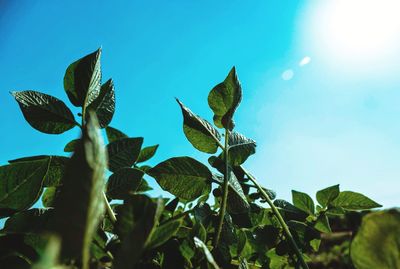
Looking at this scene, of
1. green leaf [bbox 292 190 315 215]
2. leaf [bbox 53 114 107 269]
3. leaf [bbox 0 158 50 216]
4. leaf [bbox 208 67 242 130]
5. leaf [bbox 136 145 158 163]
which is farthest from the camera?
leaf [bbox 136 145 158 163]

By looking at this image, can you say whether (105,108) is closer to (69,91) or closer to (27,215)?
(69,91)

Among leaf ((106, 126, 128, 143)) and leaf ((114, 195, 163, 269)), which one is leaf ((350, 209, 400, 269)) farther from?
leaf ((106, 126, 128, 143))

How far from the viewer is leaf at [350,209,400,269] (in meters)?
0.34

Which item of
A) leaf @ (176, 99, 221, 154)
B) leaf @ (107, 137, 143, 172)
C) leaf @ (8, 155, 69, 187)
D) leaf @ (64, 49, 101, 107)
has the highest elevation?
leaf @ (64, 49, 101, 107)

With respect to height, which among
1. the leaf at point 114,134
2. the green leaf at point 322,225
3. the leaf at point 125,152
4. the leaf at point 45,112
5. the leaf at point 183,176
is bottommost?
the green leaf at point 322,225

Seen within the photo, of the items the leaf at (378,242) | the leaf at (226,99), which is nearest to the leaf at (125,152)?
the leaf at (226,99)

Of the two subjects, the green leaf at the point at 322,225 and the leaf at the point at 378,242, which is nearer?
the leaf at the point at 378,242

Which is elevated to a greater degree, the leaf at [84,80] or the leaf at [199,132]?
the leaf at [84,80]

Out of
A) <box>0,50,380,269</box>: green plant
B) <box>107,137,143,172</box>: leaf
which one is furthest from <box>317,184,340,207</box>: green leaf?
<box>107,137,143,172</box>: leaf

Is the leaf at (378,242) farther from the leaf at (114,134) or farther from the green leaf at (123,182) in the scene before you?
the leaf at (114,134)

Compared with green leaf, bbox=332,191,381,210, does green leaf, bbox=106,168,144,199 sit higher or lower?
higher

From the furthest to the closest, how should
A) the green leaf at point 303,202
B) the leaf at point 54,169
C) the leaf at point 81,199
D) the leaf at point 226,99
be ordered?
1. the green leaf at point 303,202
2. the leaf at point 226,99
3. the leaf at point 54,169
4. the leaf at point 81,199

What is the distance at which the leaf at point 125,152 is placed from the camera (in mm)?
790

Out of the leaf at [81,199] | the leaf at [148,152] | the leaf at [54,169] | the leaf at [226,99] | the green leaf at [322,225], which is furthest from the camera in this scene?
the leaf at [148,152]
